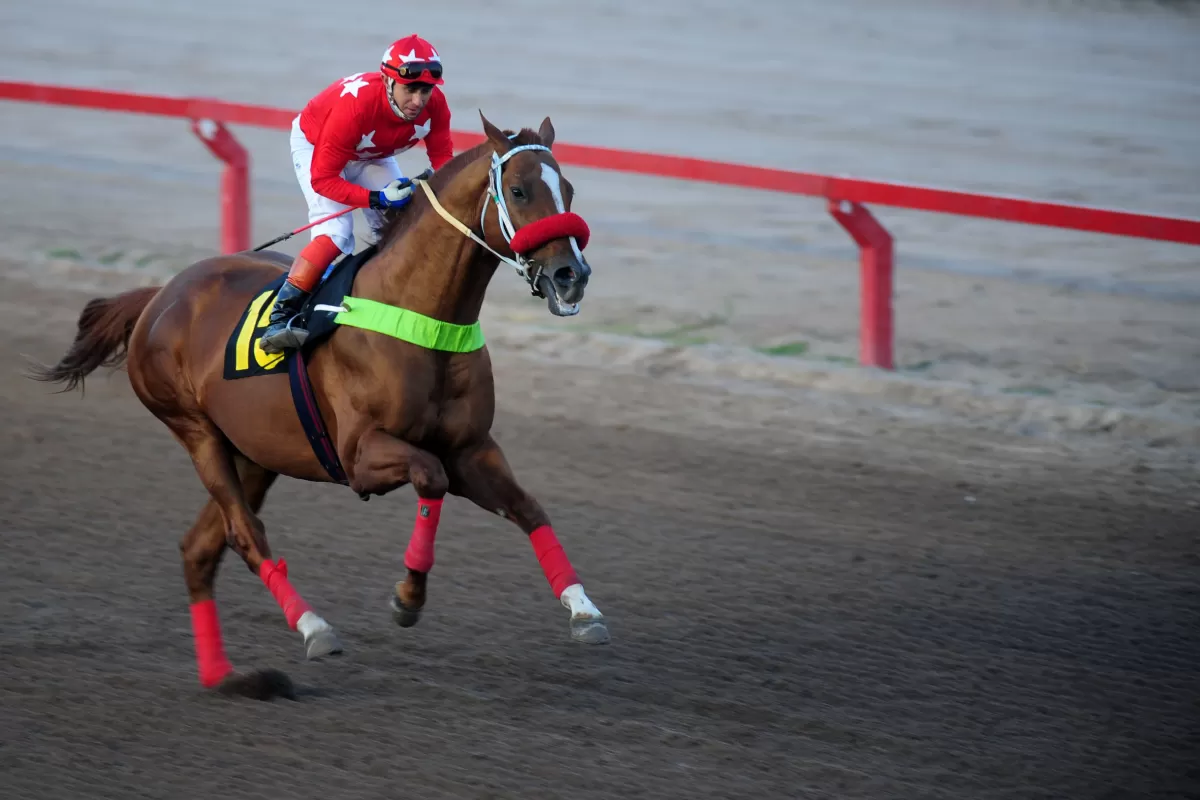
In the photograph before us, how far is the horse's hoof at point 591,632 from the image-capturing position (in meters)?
4.92

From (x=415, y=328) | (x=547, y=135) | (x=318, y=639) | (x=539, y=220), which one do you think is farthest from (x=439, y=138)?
(x=318, y=639)

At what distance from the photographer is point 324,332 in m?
5.29

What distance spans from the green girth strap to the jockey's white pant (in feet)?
1.35

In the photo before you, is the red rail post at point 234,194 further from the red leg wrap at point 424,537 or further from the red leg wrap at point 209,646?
the red leg wrap at point 424,537

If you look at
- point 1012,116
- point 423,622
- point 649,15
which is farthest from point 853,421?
point 649,15

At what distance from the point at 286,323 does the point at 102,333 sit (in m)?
1.24

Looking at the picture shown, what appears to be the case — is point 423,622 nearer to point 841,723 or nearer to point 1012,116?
point 841,723

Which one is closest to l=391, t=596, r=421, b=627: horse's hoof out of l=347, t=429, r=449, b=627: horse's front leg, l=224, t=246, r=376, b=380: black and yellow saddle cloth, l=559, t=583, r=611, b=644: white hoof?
l=347, t=429, r=449, b=627: horse's front leg

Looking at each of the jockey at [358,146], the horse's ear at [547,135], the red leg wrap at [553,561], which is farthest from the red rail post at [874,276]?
the red leg wrap at [553,561]

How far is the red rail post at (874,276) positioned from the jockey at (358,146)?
4.24m

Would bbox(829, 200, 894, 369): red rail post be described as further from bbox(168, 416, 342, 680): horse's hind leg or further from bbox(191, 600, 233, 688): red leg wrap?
bbox(191, 600, 233, 688): red leg wrap

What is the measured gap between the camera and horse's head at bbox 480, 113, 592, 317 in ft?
15.3

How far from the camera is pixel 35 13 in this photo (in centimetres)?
2108

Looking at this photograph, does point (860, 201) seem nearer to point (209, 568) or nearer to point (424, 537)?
point (424, 537)
